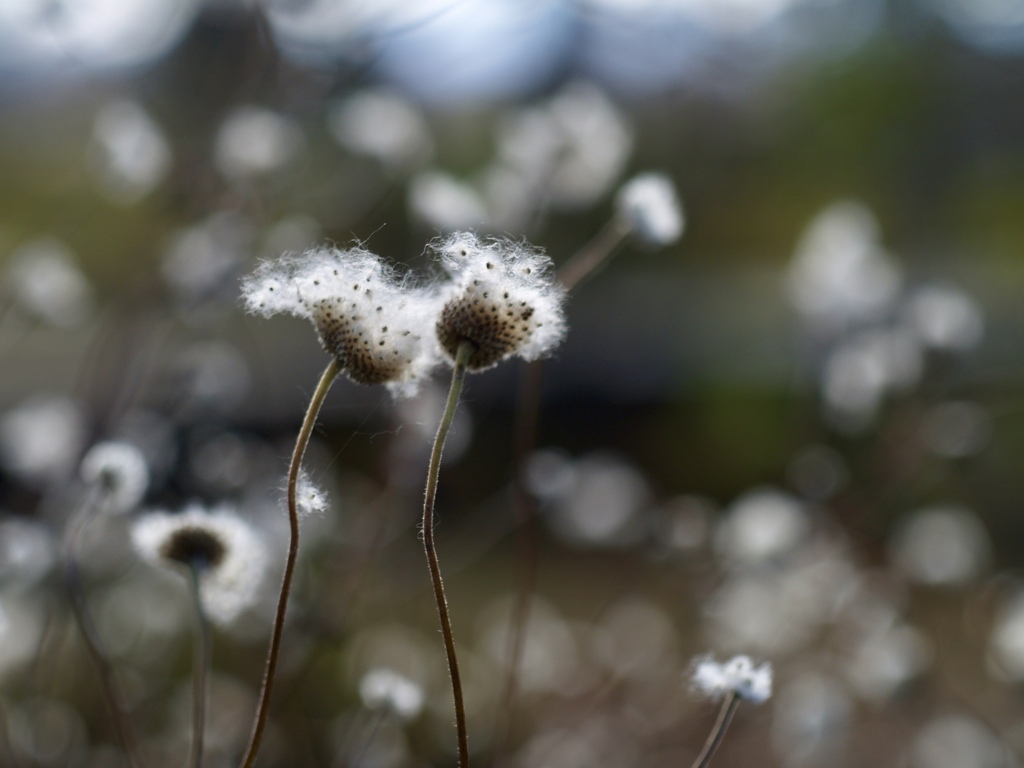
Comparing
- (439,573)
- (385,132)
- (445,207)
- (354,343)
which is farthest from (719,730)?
(385,132)

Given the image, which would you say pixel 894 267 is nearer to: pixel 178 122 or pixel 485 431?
pixel 485 431

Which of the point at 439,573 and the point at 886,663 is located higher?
the point at 439,573

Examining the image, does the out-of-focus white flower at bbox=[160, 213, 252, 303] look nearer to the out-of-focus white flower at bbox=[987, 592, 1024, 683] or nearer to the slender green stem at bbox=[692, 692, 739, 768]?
the slender green stem at bbox=[692, 692, 739, 768]

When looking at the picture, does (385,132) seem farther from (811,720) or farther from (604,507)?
(811,720)

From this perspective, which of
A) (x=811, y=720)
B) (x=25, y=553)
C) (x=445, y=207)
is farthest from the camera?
(x=811, y=720)

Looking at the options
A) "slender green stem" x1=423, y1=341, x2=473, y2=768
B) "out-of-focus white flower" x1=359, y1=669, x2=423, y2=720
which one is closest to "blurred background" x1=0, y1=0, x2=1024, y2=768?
"out-of-focus white flower" x1=359, y1=669, x2=423, y2=720
